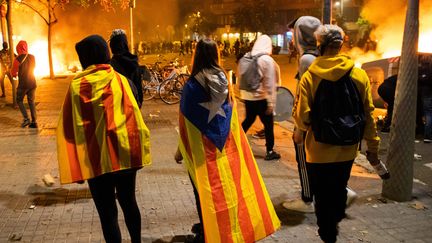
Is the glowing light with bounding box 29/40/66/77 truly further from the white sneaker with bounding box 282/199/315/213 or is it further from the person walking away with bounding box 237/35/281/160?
the white sneaker with bounding box 282/199/315/213

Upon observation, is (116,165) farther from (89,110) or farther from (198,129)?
(198,129)

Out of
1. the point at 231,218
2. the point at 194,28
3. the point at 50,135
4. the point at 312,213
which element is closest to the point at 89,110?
the point at 231,218

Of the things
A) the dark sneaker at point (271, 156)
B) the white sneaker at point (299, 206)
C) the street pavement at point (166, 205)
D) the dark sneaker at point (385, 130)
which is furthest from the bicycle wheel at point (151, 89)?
the white sneaker at point (299, 206)

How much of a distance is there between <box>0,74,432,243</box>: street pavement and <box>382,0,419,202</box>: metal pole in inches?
10.3

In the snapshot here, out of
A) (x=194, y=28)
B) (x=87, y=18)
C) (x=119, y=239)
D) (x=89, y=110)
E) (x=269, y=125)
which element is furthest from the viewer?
(x=194, y=28)

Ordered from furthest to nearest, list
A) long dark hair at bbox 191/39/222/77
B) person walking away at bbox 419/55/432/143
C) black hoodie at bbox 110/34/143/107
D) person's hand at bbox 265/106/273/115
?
1. person walking away at bbox 419/55/432/143
2. person's hand at bbox 265/106/273/115
3. black hoodie at bbox 110/34/143/107
4. long dark hair at bbox 191/39/222/77

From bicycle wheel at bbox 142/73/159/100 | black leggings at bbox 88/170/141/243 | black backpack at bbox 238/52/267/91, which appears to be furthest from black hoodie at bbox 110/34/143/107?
bicycle wheel at bbox 142/73/159/100

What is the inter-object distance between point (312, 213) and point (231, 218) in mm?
1578

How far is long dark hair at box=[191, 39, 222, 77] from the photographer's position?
378 cm

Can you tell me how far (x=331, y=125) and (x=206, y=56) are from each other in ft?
3.79

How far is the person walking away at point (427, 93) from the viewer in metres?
8.46

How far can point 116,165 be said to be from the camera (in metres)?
3.47

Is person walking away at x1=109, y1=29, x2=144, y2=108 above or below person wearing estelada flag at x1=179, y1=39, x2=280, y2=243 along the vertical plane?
above

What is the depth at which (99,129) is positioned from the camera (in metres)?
3.45
